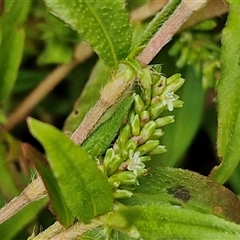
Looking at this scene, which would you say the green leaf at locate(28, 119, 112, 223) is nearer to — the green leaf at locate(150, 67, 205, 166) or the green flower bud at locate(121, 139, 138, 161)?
the green flower bud at locate(121, 139, 138, 161)

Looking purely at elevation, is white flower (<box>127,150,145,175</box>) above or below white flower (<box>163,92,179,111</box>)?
below

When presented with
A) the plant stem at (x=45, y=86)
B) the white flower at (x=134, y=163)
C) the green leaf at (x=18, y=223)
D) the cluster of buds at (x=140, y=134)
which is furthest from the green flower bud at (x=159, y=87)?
the plant stem at (x=45, y=86)

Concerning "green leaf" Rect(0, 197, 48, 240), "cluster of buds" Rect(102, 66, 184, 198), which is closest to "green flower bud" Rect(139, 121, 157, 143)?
"cluster of buds" Rect(102, 66, 184, 198)

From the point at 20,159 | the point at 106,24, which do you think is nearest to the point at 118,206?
the point at 106,24

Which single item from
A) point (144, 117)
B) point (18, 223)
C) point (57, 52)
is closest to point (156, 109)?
point (144, 117)

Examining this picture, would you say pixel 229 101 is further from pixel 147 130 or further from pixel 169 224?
pixel 169 224

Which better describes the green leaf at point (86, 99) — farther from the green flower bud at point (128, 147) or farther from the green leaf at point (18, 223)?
the green flower bud at point (128, 147)
